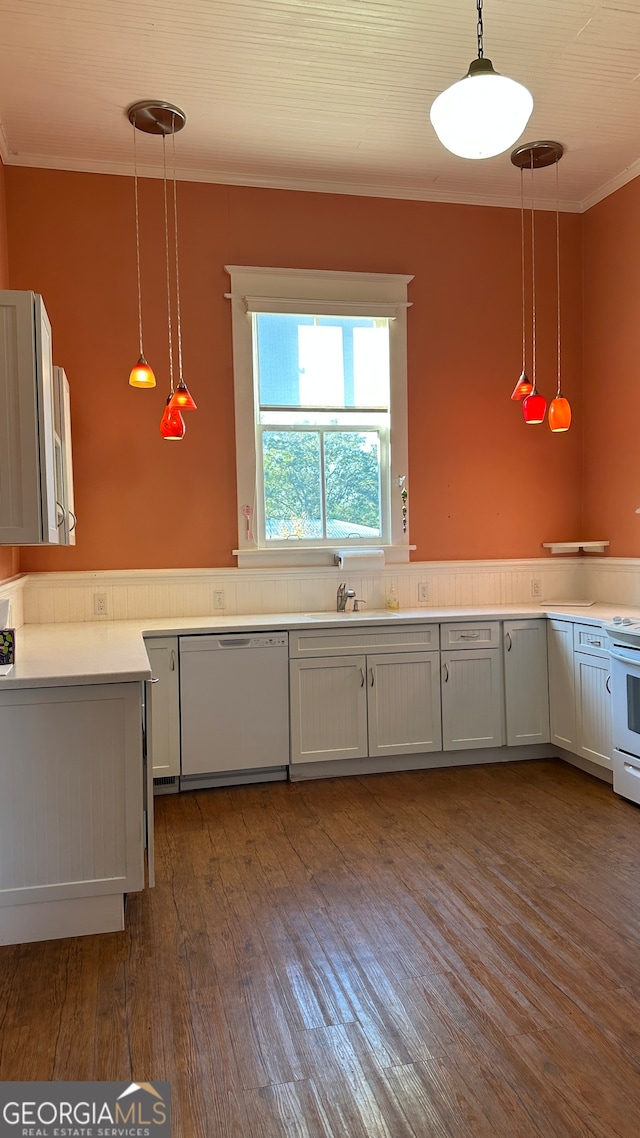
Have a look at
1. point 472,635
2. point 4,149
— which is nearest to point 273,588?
point 472,635

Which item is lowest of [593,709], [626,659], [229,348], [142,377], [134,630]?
[593,709]

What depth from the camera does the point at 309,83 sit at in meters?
3.68

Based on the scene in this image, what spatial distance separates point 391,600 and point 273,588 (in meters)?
0.75

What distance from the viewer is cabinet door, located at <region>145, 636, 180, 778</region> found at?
13.2 feet

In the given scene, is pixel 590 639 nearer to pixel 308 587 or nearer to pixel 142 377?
pixel 308 587

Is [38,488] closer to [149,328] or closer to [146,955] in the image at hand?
[146,955]

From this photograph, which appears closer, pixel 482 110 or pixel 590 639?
pixel 482 110

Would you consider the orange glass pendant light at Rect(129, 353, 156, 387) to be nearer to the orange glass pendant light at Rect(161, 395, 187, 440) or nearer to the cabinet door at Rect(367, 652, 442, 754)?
the orange glass pendant light at Rect(161, 395, 187, 440)

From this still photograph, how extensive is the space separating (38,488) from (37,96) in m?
2.26

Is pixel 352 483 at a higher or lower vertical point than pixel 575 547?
higher

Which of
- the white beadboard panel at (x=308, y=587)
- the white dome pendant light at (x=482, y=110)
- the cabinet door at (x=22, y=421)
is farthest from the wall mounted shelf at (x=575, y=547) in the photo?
the cabinet door at (x=22, y=421)

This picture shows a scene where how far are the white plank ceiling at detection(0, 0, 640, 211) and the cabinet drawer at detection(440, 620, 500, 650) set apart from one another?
106 inches

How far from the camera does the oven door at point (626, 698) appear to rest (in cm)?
371

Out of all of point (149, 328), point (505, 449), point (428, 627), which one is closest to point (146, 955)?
point (428, 627)
